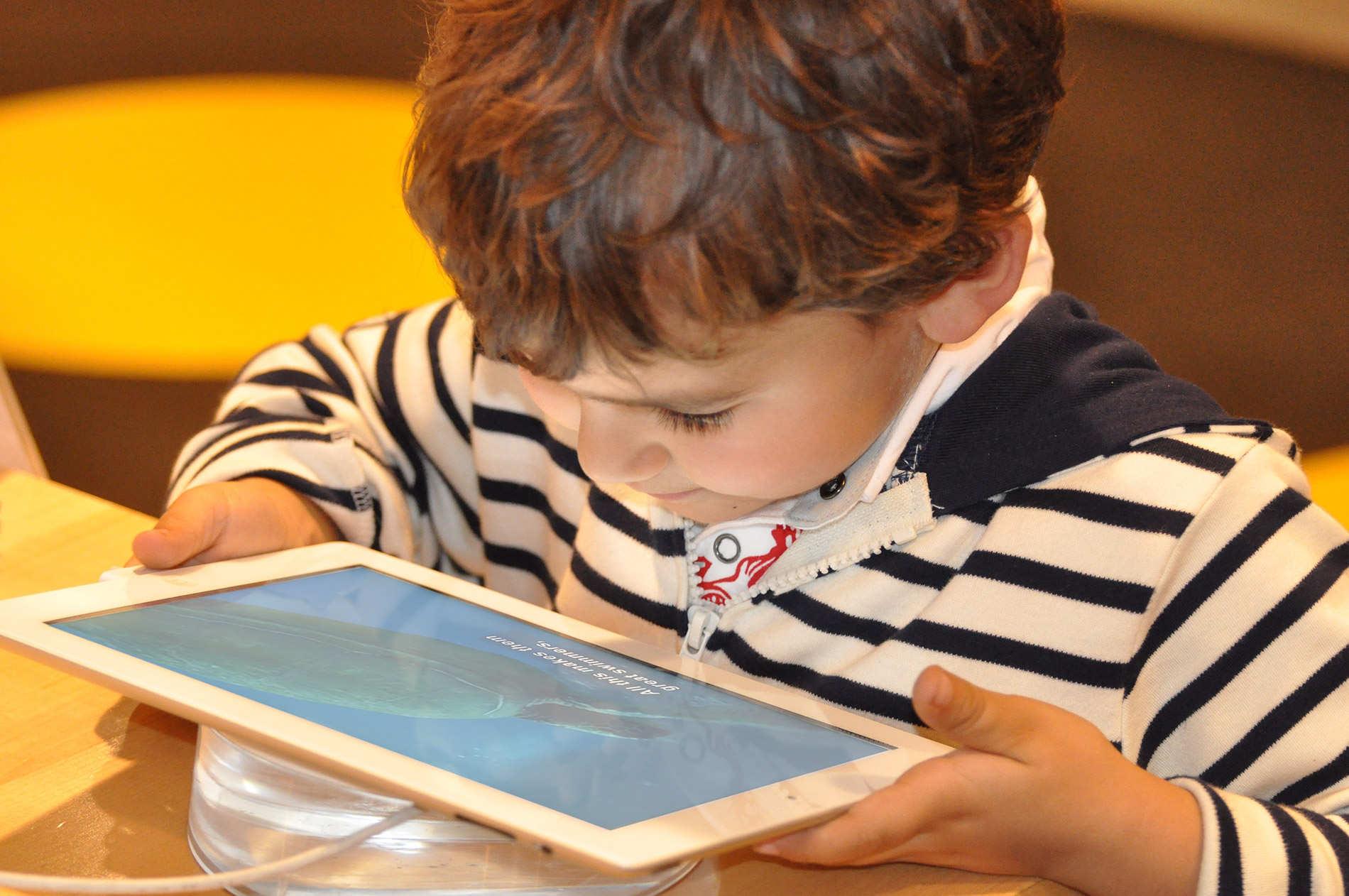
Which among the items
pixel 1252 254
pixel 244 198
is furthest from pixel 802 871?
pixel 244 198

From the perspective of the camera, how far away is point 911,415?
1.97 ft

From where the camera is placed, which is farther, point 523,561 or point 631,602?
point 523,561

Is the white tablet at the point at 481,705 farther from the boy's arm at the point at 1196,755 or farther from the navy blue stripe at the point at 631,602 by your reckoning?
the navy blue stripe at the point at 631,602

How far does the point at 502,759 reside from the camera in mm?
387

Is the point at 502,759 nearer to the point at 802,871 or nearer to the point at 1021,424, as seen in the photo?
the point at 802,871

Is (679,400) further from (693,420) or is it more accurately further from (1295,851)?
(1295,851)

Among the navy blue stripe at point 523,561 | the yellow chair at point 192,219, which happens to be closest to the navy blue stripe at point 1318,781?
the navy blue stripe at point 523,561

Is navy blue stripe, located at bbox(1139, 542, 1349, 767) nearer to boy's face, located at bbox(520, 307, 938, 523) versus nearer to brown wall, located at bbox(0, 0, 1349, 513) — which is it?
boy's face, located at bbox(520, 307, 938, 523)

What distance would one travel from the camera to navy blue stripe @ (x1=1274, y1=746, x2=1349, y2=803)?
511mm

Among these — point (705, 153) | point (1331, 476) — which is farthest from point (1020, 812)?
point (1331, 476)

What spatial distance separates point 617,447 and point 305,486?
10.8 inches

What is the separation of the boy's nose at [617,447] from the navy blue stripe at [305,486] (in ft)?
0.82

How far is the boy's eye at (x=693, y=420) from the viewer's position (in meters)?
0.50

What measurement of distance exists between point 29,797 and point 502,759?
206 mm
